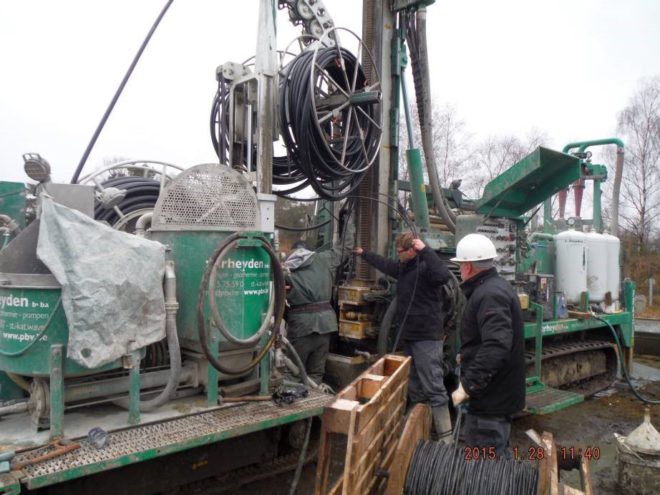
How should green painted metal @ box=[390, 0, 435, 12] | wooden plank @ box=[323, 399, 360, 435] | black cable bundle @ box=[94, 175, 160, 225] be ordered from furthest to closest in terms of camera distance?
green painted metal @ box=[390, 0, 435, 12] → black cable bundle @ box=[94, 175, 160, 225] → wooden plank @ box=[323, 399, 360, 435]

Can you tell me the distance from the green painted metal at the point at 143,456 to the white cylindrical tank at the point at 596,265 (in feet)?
19.1

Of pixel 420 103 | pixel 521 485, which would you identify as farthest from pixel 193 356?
pixel 420 103

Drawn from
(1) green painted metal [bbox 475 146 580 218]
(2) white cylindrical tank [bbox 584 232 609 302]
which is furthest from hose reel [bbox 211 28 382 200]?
(2) white cylindrical tank [bbox 584 232 609 302]

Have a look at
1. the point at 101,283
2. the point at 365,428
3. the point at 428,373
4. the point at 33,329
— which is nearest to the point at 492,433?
the point at 365,428

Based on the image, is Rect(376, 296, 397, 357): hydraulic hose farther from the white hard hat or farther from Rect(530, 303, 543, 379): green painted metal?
Rect(530, 303, 543, 379): green painted metal

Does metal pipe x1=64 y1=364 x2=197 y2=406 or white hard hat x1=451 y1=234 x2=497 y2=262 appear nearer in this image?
metal pipe x1=64 y1=364 x2=197 y2=406

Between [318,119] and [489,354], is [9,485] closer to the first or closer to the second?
[489,354]

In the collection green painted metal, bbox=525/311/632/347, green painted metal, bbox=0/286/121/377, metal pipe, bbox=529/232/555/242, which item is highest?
metal pipe, bbox=529/232/555/242

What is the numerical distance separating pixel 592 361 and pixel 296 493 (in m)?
5.66

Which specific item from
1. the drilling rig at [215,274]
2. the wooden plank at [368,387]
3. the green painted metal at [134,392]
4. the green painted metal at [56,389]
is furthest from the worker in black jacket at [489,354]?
the green painted metal at [56,389]

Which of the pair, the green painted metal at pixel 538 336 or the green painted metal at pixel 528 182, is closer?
the green painted metal at pixel 528 182

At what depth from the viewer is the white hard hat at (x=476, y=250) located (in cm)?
350

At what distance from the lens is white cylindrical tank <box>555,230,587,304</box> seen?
291 inches

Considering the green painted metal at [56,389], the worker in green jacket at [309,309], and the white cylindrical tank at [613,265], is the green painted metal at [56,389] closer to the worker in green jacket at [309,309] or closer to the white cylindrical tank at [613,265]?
the worker in green jacket at [309,309]
